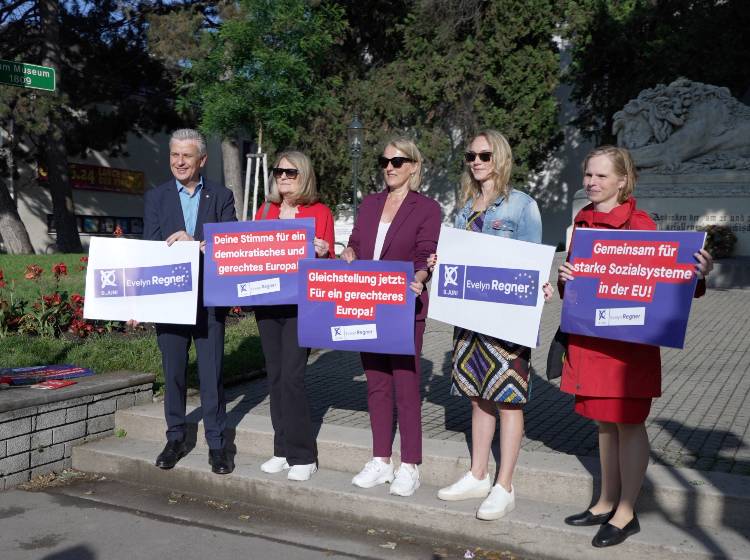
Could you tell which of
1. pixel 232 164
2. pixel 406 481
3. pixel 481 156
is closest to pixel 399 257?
pixel 481 156

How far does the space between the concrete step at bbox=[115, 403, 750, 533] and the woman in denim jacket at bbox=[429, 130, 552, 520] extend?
1.01 feet

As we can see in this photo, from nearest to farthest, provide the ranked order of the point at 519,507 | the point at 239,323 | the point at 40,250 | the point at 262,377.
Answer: the point at 519,507 → the point at 262,377 → the point at 239,323 → the point at 40,250

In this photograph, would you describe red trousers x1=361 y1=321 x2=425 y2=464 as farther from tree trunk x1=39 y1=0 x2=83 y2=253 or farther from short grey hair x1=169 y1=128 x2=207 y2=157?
tree trunk x1=39 y1=0 x2=83 y2=253

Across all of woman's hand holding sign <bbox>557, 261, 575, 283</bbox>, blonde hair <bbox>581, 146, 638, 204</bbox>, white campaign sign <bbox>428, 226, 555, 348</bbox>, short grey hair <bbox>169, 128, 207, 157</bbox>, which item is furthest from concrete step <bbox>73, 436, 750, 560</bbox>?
short grey hair <bbox>169, 128, 207, 157</bbox>

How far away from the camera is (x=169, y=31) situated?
988 inches

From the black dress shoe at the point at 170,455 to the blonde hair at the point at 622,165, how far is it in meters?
3.15

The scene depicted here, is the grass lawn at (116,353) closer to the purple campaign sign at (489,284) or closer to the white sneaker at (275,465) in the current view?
the white sneaker at (275,465)

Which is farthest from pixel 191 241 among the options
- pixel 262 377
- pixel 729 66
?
pixel 729 66

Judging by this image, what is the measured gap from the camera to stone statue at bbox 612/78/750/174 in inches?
719

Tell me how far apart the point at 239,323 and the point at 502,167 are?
6468 millimetres

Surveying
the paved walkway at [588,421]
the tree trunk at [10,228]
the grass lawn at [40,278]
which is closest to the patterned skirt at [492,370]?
the paved walkway at [588,421]

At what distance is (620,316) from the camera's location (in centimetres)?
378

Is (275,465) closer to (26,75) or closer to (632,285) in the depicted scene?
(632,285)

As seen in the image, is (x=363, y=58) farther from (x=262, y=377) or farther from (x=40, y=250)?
(x=262, y=377)
